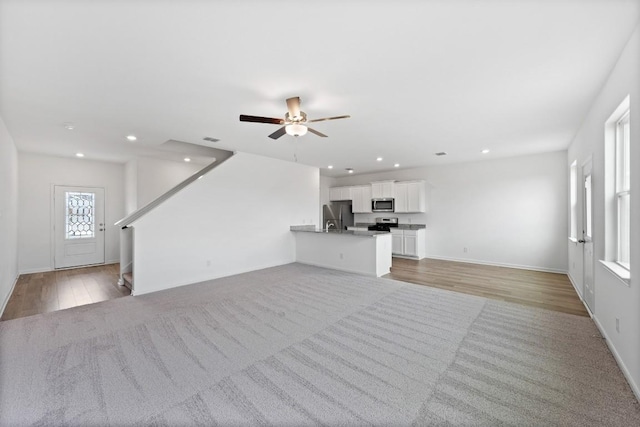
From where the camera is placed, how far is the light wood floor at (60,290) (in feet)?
11.8

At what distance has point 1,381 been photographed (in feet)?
6.51

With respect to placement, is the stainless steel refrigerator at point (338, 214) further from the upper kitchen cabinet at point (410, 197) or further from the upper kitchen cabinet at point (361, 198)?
Result: the upper kitchen cabinet at point (410, 197)

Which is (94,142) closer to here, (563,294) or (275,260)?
(275,260)

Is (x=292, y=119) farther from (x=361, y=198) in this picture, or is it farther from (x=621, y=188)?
→ (x=361, y=198)

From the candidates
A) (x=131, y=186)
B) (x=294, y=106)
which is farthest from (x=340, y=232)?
(x=131, y=186)

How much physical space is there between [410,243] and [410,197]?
129 centimetres

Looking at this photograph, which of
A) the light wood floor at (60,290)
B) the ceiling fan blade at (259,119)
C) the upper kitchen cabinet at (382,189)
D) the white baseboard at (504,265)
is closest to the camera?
the ceiling fan blade at (259,119)

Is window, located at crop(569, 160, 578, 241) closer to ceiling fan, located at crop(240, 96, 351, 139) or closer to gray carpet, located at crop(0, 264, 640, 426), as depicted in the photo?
gray carpet, located at crop(0, 264, 640, 426)

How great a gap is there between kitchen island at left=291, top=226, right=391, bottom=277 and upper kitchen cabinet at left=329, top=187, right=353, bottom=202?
2711 millimetres

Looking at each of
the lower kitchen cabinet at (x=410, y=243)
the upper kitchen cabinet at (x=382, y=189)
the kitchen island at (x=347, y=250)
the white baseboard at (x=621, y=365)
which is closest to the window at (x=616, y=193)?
the white baseboard at (x=621, y=365)

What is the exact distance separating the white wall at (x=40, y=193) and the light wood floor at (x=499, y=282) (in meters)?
7.41

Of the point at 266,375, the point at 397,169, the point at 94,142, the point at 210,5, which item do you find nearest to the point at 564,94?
the point at 210,5

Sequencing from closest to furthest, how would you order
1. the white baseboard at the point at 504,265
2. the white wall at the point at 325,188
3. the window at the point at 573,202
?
1. the window at the point at 573,202
2. the white baseboard at the point at 504,265
3. the white wall at the point at 325,188

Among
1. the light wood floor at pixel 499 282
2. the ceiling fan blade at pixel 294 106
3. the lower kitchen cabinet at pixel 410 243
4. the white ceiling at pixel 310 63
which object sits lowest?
the light wood floor at pixel 499 282
